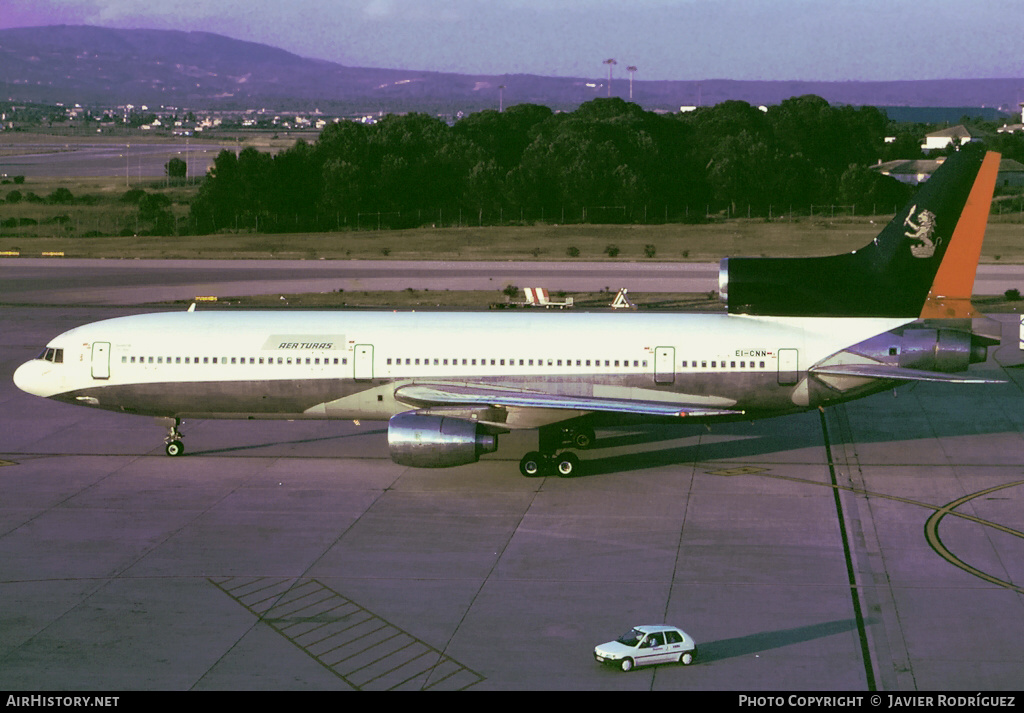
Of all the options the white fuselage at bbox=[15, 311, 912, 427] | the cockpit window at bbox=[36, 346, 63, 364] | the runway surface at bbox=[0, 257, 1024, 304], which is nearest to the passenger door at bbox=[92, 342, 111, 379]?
the white fuselage at bbox=[15, 311, 912, 427]

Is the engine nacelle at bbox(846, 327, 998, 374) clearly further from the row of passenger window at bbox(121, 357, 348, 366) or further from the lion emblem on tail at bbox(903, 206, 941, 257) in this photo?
the row of passenger window at bbox(121, 357, 348, 366)

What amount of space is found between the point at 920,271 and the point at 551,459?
1350cm

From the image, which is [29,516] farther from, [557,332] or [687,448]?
[687,448]

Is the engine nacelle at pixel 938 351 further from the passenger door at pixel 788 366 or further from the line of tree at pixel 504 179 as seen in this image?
the line of tree at pixel 504 179

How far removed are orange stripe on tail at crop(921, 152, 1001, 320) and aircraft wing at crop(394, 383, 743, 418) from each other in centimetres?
747

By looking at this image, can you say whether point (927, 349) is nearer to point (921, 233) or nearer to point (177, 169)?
point (921, 233)

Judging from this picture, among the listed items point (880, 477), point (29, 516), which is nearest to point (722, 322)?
point (880, 477)

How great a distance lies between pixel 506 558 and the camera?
29906 millimetres

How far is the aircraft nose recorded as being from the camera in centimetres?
4016

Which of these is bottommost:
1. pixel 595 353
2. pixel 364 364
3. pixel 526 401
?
pixel 526 401

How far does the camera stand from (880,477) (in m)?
37.4

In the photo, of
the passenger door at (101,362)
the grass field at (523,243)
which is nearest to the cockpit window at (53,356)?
the passenger door at (101,362)

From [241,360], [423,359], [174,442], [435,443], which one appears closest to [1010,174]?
[423,359]

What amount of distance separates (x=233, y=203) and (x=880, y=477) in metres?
91.5
